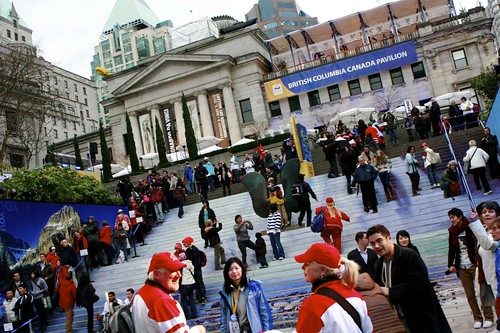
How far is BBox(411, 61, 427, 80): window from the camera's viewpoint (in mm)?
46566

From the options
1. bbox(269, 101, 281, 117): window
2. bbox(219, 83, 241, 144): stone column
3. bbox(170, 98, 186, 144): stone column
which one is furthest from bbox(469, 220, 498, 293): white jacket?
bbox(170, 98, 186, 144): stone column

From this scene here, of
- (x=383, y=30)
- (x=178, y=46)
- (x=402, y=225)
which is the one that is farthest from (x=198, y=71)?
(x=402, y=225)

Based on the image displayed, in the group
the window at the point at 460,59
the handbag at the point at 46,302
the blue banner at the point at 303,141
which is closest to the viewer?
the handbag at the point at 46,302

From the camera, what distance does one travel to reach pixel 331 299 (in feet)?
10.7

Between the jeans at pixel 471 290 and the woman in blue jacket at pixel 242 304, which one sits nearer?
the woman in blue jacket at pixel 242 304

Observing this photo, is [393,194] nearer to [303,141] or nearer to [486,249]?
[303,141]

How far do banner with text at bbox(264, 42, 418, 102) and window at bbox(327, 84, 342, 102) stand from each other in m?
0.88

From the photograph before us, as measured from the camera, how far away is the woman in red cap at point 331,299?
10.5 feet

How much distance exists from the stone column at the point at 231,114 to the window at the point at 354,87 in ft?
38.4

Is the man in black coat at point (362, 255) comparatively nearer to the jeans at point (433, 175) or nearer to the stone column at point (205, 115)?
the jeans at point (433, 175)

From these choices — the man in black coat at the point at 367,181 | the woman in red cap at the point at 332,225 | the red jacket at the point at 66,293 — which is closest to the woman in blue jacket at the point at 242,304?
the woman in red cap at the point at 332,225

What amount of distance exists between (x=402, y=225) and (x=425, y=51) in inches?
1413

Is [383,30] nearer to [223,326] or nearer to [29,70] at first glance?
[29,70]

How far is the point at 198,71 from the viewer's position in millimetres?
51281
